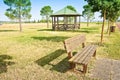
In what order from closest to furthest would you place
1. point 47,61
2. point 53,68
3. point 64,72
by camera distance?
point 64,72, point 53,68, point 47,61

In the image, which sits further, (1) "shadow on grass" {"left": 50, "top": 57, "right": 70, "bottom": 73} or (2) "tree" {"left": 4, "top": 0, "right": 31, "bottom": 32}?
(2) "tree" {"left": 4, "top": 0, "right": 31, "bottom": 32}

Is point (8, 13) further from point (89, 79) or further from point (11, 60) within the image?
point (89, 79)

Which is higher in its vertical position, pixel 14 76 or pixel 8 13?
pixel 8 13

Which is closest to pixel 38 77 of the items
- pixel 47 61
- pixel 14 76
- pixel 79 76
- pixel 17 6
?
pixel 14 76

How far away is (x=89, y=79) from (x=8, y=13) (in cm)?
2431

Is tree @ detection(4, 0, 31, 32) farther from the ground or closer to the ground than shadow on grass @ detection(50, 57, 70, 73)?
farther from the ground

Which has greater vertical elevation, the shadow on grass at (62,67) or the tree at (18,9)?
the tree at (18,9)

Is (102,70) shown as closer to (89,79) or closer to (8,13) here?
(89,79)

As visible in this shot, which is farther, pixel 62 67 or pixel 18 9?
pixel 18 9

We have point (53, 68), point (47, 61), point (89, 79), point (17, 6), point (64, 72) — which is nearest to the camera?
point (89, 79)

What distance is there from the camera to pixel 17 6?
25.8m

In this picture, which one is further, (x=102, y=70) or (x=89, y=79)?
(x=102, y=70)

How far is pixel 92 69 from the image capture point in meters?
5.47

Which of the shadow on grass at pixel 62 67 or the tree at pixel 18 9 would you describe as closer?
the shadow on grass at pixel 62 67
